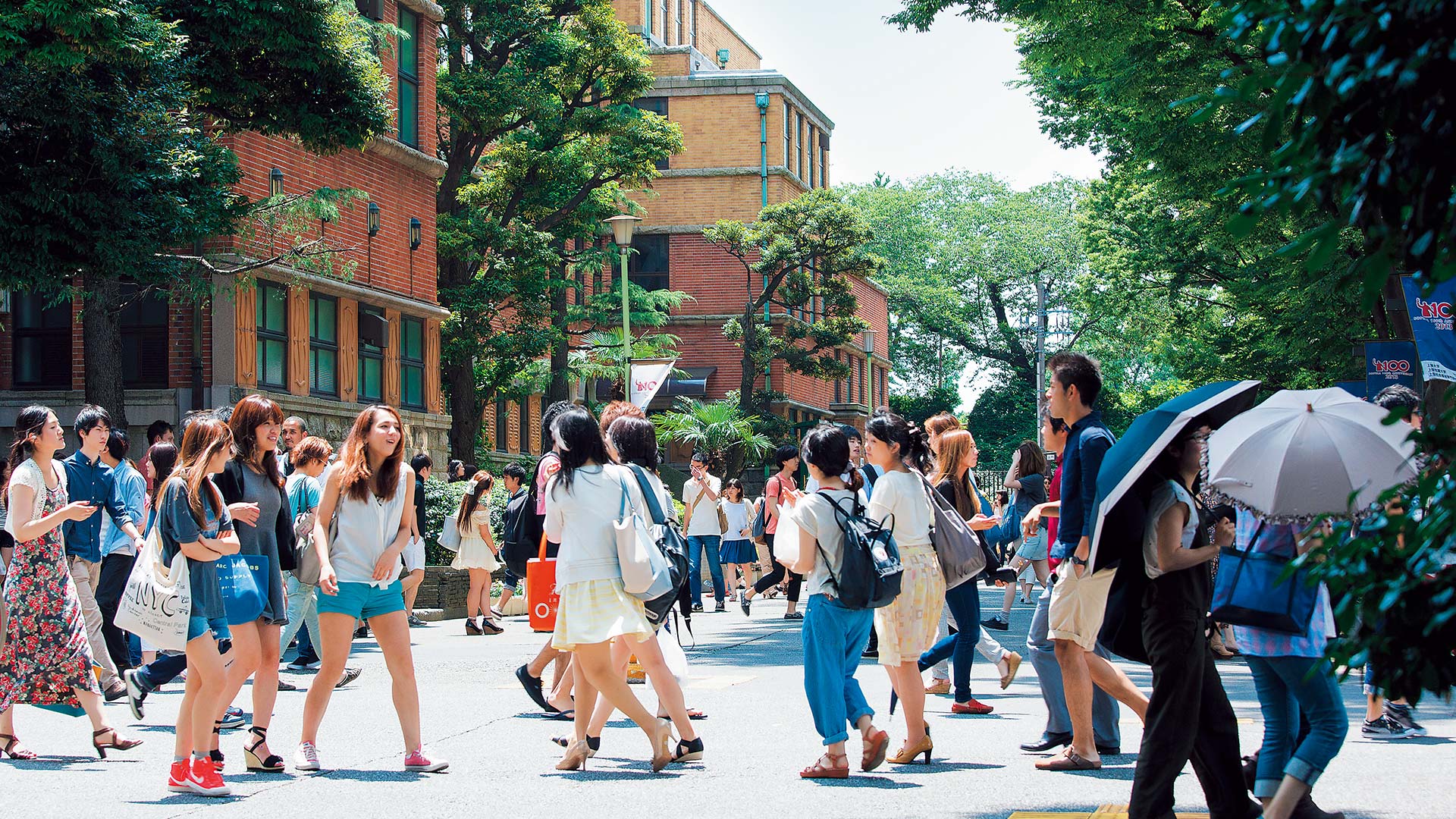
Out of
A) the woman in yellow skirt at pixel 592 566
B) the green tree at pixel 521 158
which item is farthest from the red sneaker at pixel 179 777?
the green tree at pixel 521 158

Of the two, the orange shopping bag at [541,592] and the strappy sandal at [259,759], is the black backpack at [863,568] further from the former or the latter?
the strappy sandal at [259,759]

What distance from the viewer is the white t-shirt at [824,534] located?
7246mm

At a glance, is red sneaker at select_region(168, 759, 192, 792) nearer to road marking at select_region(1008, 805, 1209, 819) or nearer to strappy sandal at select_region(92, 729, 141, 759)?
strappy sandal at select_region(92, 729, 141, 759)

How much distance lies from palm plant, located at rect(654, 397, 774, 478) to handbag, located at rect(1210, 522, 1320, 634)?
104 feet

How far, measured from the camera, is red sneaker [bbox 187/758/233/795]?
691 centimetres

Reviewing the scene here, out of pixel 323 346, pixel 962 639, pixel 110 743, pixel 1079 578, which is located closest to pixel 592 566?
pixel 1079 578

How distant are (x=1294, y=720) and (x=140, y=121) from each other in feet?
49.7

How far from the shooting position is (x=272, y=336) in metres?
23.9

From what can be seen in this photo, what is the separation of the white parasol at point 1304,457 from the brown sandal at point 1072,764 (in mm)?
2328

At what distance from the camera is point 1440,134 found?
256 centimetres

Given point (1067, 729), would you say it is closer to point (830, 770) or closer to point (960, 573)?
point (960, 573)

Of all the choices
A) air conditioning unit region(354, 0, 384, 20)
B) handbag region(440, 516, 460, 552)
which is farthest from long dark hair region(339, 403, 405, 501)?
air conditioning unit region(354, 0, 384, 20)

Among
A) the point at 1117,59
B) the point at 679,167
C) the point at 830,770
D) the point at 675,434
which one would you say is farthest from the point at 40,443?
the point at 679,167

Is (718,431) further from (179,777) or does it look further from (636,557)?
(179,777)
